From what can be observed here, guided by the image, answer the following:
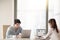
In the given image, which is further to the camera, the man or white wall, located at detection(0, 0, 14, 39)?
white wall, located at detection(0, 0, 14, 39)

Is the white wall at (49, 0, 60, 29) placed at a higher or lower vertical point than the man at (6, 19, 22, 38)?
higher

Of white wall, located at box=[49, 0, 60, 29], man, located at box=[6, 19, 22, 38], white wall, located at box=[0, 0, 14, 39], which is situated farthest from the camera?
white wall, located at box=[0, 0, 14, 39]

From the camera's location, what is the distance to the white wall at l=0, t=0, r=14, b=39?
5.23m

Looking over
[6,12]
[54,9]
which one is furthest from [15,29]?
[54,9]

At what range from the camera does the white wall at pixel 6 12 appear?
523 centimetres

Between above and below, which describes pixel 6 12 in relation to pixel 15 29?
above

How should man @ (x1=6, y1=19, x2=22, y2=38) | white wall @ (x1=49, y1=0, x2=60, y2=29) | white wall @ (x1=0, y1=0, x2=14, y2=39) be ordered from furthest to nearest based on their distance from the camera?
1. white wall @ (x1=0, y1=0, x2=14, y2=39)
2. white wall @ (x1=49, y1=0, x2=60, y2=29)
3. man @ (x1=6, y1=19, x2=22, y2=38)

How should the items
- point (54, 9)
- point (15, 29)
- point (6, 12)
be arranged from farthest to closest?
point (6, 12) → point (54, 9) → point (15, 29)

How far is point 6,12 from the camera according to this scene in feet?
17.3

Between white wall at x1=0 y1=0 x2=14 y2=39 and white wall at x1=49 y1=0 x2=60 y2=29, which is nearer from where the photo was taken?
white wall at x1=49 y1=0 x2=60 y2=29

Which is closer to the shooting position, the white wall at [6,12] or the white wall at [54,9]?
the white wall at [54,9]

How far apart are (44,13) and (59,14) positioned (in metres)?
0.76

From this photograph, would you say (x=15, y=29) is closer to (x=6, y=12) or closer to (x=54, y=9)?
(x=6, y=12)

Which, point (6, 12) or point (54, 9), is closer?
point (54, 9)
